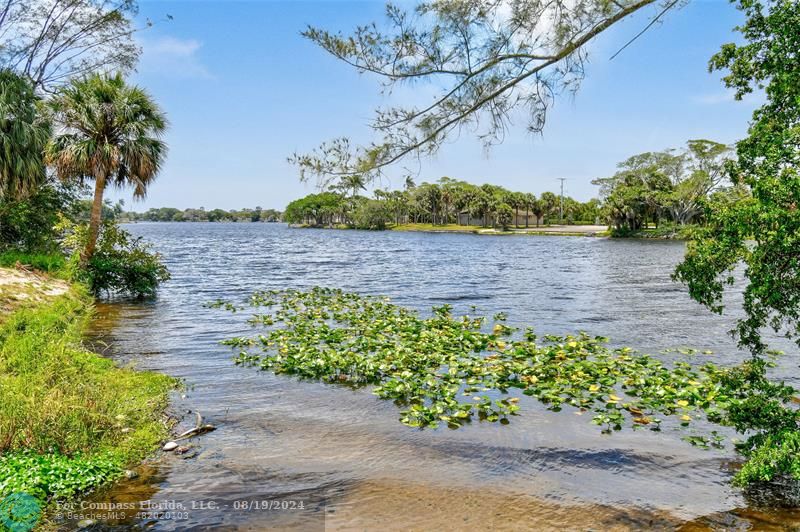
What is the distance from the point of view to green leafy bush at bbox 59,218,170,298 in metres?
20.2

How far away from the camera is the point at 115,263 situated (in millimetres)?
20797

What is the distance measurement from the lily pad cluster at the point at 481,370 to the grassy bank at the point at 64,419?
3719 millimetres

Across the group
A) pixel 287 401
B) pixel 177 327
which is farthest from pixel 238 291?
pixel 287 401

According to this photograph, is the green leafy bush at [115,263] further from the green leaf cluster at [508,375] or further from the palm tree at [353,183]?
the palm tree at [353,183]

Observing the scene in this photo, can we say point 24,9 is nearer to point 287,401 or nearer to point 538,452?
point 287,401

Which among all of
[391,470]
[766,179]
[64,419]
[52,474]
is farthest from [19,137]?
[766,179]

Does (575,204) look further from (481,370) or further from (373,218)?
(481,370)

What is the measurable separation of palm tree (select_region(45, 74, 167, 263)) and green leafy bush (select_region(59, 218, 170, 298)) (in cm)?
41

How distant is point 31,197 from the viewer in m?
21.6

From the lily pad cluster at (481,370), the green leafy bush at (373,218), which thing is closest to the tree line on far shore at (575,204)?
the green leafy bush at (373,218)

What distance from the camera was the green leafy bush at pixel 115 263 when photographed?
20.2 meters

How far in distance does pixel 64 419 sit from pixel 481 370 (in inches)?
298

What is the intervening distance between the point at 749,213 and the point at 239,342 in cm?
1198

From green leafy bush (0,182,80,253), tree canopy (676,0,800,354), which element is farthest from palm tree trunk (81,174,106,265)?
tree canopy (676,0,800,354)
